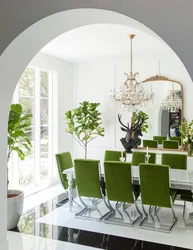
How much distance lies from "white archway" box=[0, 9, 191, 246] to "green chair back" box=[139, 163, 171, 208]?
6.39 ft

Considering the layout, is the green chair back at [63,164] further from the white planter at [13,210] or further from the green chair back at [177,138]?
the green chair back at [177,138]

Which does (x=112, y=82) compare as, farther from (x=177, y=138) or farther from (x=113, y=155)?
(x=113, y=155)

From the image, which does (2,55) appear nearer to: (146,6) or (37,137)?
(146,6)

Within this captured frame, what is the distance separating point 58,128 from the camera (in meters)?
7.15

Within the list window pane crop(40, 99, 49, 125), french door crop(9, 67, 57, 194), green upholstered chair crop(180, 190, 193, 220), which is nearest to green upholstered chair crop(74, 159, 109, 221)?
green upholstered chair crop(180, 190, 193, 220)

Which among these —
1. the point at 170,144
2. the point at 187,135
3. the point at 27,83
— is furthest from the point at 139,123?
the point at 27,83

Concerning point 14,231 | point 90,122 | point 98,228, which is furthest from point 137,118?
point 14,231

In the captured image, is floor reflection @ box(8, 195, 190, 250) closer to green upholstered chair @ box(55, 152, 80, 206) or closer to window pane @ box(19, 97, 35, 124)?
green upholstered chair @ box(55, 152, 80, 206)

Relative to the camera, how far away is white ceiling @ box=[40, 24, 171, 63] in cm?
491

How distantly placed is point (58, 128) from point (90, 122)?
844 mm

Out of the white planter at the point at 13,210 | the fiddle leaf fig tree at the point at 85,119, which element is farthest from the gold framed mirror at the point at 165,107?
the white planter at the point at 13,210

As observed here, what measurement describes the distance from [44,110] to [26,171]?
1524 mm

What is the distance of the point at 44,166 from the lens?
269 inches

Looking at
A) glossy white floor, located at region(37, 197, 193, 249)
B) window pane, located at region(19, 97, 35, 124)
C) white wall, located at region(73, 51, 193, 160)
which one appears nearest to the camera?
glossy white floor, located at region(37, 197, 193, 249)
